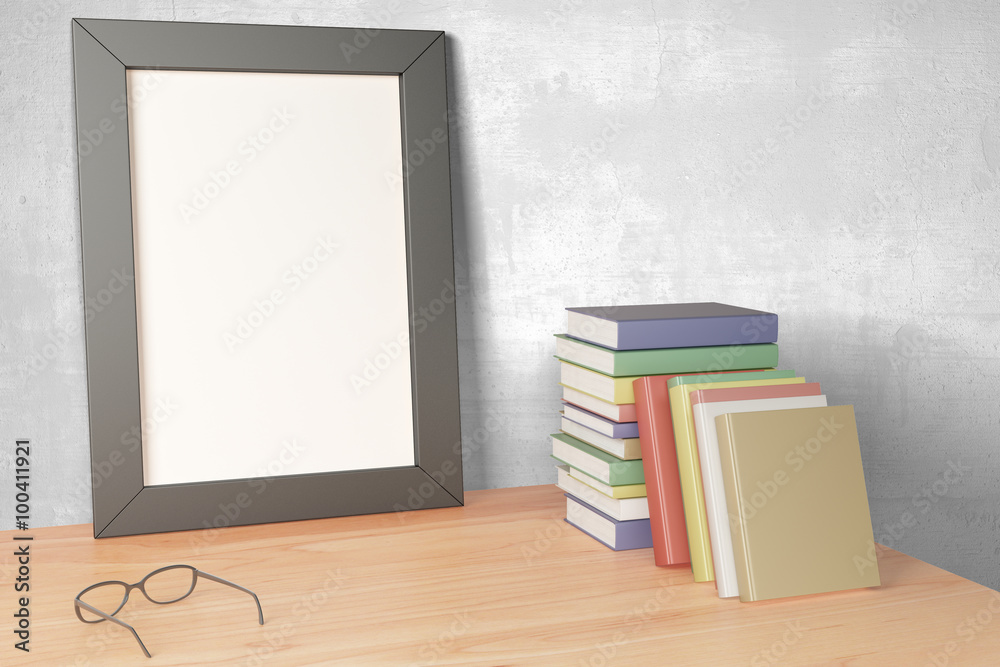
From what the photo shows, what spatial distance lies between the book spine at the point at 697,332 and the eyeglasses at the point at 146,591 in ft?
1.70

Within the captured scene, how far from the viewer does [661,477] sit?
92cm

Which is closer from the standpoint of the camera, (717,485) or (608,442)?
(717,485)

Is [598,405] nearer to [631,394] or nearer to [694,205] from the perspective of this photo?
[631,394]

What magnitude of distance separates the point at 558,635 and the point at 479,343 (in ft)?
1.88

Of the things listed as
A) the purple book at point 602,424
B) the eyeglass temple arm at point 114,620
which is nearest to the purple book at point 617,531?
the purple book at point 602,424

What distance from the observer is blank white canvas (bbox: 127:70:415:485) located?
1.08 metres

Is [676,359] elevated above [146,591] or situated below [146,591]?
above

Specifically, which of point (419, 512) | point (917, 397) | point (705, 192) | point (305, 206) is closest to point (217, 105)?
point (305, 206)

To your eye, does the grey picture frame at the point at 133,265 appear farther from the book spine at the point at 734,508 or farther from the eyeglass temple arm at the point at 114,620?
the book spine at the point at 734,508

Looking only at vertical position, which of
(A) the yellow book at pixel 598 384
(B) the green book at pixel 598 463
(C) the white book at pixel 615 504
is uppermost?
(A) the yellow book at pixel 598 384

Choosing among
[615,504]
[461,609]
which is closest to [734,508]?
[615,504]

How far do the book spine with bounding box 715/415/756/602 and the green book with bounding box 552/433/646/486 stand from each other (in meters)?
0.14

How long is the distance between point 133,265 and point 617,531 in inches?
28.9

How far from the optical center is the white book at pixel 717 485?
83cm
